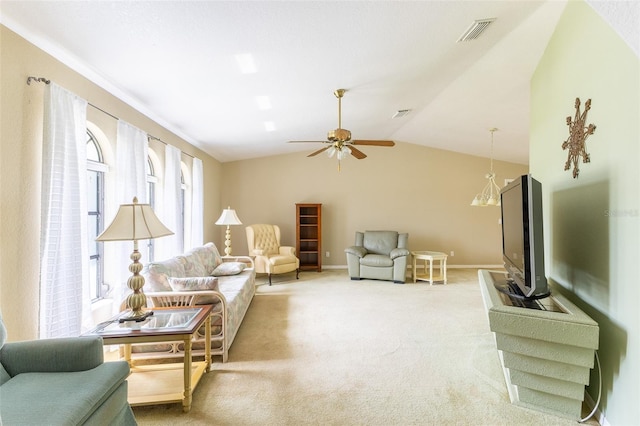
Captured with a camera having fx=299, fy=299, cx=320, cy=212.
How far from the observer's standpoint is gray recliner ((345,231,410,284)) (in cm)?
560

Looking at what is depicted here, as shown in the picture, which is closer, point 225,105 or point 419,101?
point 225,105

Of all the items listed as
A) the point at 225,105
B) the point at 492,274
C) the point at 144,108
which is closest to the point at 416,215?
the point at 492,274

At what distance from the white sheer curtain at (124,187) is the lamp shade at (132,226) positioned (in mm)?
912

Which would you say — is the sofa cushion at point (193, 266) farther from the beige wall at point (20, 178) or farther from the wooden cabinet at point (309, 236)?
the wooden cabinet at point (309, 236)

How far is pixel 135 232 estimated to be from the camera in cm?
213

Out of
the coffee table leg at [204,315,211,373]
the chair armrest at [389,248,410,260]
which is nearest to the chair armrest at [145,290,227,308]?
the coffee table leg at [204,315,211,373]

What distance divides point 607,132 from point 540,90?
5.04 ft

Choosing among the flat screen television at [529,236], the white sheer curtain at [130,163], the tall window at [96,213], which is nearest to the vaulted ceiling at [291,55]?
the white sheer curtain at [130,163]

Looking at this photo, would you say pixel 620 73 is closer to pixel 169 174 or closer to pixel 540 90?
pixel 540 90

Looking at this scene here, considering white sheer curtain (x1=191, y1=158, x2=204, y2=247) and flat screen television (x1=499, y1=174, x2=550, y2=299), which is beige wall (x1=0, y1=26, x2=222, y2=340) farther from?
flat screen television (x1=499, y1=174, x2=550, y2=299)

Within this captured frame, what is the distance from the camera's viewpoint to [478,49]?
297 cm

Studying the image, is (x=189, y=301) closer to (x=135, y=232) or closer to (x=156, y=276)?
(x=156, y=276)

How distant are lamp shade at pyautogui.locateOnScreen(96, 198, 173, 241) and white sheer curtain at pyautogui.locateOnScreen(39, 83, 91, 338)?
→ 13.0 inches

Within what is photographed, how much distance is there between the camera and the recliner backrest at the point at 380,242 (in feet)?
20.4
